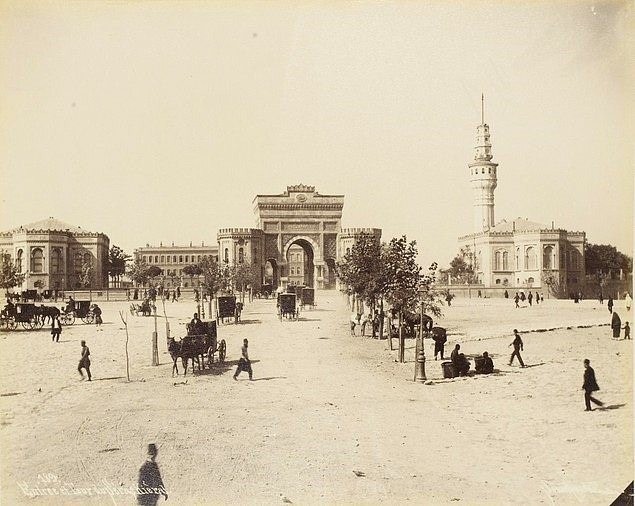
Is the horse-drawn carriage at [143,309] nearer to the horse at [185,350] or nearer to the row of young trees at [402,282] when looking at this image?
the row of young trees at [402,282]

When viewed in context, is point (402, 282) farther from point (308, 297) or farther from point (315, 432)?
point (308, 297)

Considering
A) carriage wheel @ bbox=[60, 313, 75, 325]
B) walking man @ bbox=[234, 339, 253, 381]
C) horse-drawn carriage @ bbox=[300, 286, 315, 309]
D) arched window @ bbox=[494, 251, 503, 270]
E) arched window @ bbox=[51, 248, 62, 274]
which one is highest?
arched window @ bbox=[494, 251, 503, 270]

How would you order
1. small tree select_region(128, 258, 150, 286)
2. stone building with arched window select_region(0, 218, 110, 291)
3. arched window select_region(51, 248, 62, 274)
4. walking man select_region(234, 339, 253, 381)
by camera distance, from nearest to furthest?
walking man select_region(234, 339, 253, 381), stone building with arched window select_region(0, 218, 110, 291), arched window select_region(51, 248, 62, 274), small tree select_region(128, 258, 150, 286)

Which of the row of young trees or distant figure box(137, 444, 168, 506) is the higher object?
the row of young trees

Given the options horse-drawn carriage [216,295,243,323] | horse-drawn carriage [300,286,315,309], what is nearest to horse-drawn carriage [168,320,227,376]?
horse-drawn carriage [216,295,243,323]

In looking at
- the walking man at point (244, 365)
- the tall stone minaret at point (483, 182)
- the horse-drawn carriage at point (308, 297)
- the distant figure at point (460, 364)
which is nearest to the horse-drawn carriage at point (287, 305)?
the horse-drawn carriage at point (308, 297)

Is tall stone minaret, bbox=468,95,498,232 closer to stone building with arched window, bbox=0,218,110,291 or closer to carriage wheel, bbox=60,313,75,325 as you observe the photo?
stone building with arched window, bbox=0,218,110,291
